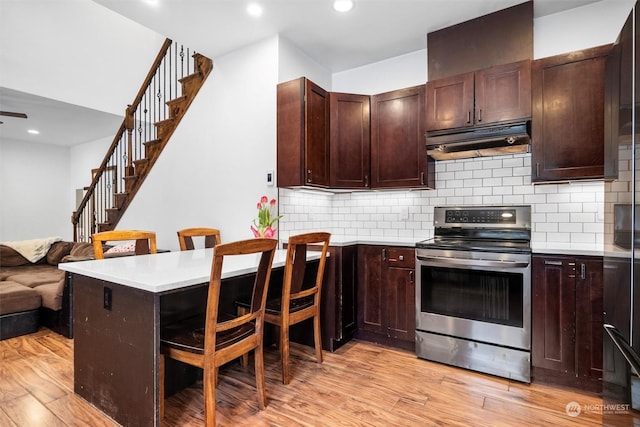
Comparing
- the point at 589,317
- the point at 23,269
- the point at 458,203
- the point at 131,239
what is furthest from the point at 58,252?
the point at 589,317

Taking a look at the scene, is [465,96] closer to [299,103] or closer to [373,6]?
[373,6]

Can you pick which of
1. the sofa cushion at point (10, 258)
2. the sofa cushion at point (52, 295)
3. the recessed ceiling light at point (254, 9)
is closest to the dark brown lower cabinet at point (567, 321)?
the recessed ceiling light at point (254, 9)

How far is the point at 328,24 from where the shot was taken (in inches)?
Result: 119

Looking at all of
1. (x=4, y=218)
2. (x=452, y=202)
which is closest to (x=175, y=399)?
(x=452, y=202)

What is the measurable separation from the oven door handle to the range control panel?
681 mm

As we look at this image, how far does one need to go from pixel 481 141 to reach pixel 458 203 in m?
0.73

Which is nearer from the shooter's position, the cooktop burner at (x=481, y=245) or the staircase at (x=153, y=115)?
the cooktop burner at (x=481, y=245)

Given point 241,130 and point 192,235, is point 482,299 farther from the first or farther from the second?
point 241,130

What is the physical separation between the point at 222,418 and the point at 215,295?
0.84 metres

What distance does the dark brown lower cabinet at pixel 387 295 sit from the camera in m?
2.90

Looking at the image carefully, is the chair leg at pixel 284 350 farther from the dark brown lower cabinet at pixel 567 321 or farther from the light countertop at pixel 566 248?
the dark brown lower cabinet at pixel 567 321

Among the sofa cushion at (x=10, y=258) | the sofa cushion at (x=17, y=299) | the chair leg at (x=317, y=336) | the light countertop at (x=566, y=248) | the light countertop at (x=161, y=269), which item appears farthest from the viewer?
the sofa cushion at (x=10, y=258)

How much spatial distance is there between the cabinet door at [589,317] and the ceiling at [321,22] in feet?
7.13

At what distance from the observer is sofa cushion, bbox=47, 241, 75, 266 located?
4945mm
